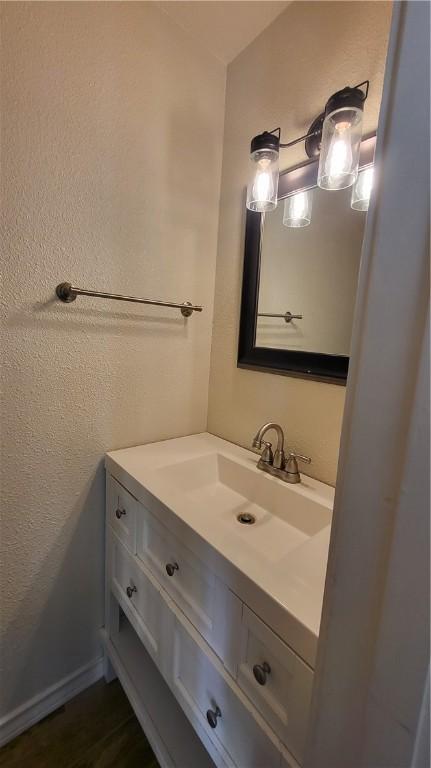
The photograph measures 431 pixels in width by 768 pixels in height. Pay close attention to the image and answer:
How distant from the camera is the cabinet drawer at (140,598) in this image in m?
0.87

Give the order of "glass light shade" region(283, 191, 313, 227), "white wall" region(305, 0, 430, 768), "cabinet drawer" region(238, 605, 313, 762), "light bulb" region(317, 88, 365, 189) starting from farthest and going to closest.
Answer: "glass light shade" region(283, 191, 313, 227)
"light bulb" region(317, 88, 365, 189)
"cabinet drawer" region(238, 605, 313, 762)
"white wall" region(305, 0, 430, 768)

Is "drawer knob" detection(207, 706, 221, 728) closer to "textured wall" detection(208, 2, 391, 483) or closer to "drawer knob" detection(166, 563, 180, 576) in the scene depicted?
"drawer knob" detection(166, 563, 180, 576)

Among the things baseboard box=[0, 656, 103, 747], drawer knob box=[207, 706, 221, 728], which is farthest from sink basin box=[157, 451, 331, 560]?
baseboard box=[0, 656, 103, 747]

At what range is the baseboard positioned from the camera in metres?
1.01

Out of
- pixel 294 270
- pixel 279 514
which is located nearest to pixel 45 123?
pixel 294 270

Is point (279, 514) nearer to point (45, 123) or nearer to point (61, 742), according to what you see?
point (61, 742)

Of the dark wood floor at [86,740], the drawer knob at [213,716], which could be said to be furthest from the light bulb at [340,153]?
the dark wood floor at [86,740]

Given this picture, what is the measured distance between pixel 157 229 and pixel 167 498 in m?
0.93

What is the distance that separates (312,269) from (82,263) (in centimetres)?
74

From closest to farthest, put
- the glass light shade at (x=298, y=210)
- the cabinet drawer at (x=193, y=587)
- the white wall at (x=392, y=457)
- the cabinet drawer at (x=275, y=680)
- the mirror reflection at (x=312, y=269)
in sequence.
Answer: the white wall at (x=392, y=457) → the cabinet drawer at (x=275, y=680) → the cabinet drawer at (x=193, y=587) → the mirror reflection at (x=312, y=269) → the glass light shade at (x=298, y=210)

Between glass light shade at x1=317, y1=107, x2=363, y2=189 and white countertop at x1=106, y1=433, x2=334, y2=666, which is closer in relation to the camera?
white countertop at x1=106, y1=433, x2=334, y2=666

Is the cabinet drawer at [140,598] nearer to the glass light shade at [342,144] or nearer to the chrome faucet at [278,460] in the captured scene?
the chrome faucet at [278,460]

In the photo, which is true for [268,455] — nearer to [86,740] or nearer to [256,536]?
[256,536]

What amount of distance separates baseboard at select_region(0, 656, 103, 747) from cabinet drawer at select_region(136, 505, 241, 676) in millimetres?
630
